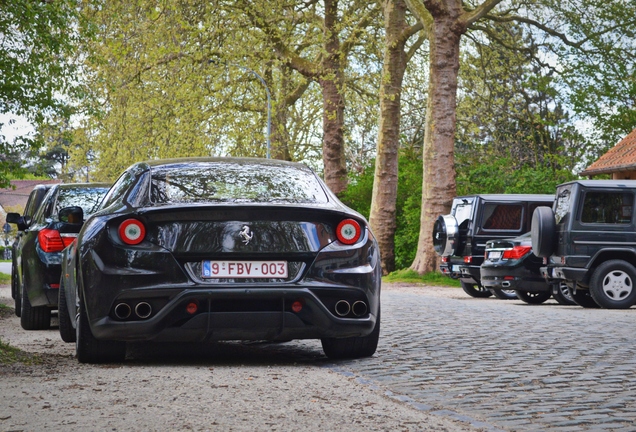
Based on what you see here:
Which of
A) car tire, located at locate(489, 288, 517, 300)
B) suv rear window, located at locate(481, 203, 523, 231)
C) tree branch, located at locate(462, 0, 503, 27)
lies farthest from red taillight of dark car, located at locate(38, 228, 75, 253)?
tree branch, located at locate(462, 0, 503, 27)

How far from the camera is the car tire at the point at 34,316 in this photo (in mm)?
12766

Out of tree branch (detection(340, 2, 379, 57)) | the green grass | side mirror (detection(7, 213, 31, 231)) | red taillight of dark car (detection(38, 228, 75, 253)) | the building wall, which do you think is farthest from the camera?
the building wall

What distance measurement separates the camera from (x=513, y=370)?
821 cm

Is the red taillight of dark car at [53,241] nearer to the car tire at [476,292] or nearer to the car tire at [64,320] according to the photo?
the car tire at [64,320]

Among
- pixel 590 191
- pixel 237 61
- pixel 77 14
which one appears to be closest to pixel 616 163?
pixel 237 61

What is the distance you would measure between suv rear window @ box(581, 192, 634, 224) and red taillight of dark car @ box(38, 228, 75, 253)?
29.2 feet

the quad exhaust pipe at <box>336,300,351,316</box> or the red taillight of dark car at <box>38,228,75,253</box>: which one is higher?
the red taillight of dark car at <box>38,228,75,253</box>

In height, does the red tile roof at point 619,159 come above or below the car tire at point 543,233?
above

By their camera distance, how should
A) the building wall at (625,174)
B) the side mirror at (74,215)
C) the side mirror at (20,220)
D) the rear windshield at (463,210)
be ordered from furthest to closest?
the building wall at (625,174)
the rear windshield at (463,210)
the side mirror at (20,220)
the side mirror at (74,215)

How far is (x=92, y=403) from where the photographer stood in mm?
6395

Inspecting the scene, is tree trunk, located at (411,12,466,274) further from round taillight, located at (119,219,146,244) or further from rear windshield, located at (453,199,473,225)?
round taillight, located at (119,219,146,244)

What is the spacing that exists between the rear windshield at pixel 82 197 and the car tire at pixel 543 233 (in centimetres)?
765

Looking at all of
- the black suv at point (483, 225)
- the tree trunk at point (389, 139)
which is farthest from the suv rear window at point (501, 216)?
the tree trunk at point (389, 139)

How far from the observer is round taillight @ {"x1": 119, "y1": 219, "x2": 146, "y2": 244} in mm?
7879
